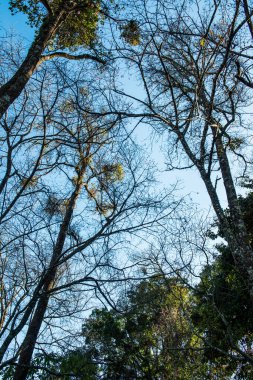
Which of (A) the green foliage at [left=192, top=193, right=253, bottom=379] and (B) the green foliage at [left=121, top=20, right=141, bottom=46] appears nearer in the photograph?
(B) the green foliage at [left=121, top=20, right=141, bottom=46]

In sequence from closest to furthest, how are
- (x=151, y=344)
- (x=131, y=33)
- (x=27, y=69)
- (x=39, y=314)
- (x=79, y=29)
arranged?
(x=27, y=69) < (x=39, y=314) < (x=131, y=33) < (x=79, y=29) < (x=151, y=344)

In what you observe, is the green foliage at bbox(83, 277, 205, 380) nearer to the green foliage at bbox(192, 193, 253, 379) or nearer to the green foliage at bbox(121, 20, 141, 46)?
the green foliage at bbox(192, 193, 253, 379)

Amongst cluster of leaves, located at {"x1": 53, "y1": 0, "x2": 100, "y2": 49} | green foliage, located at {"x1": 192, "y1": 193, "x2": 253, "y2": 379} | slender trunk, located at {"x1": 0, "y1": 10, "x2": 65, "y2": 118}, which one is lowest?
green foliage, located at {"x1": 192, "y1": 193, "x2": 253, "y2": 379}

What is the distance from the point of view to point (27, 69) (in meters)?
4.98

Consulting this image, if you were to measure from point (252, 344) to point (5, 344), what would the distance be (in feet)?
26.0

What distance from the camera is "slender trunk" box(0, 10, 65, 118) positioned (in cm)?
445

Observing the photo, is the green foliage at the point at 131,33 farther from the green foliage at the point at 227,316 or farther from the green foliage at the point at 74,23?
the green foliage at the point at 227,316

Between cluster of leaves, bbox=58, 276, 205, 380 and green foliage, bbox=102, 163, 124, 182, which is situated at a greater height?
green foliage, bbox=102, 163, 124, 182

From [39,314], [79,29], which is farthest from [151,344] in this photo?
[79,29]

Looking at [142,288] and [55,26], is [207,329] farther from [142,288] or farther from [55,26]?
[55,26]

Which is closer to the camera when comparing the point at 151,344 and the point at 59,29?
the point at 59,29

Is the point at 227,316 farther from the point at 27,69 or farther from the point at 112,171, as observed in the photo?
the point at 27,69

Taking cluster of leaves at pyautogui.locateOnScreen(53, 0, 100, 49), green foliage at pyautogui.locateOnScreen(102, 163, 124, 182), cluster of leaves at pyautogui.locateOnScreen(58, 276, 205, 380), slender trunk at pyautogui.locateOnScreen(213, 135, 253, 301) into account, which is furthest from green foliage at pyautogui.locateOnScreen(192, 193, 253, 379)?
cluster of leaves at pyautogui.locateOnScreen(53, 0, 100, 49)

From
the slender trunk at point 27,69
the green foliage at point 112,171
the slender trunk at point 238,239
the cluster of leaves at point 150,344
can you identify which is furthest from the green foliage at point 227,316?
the slender trunk at point 27,69
